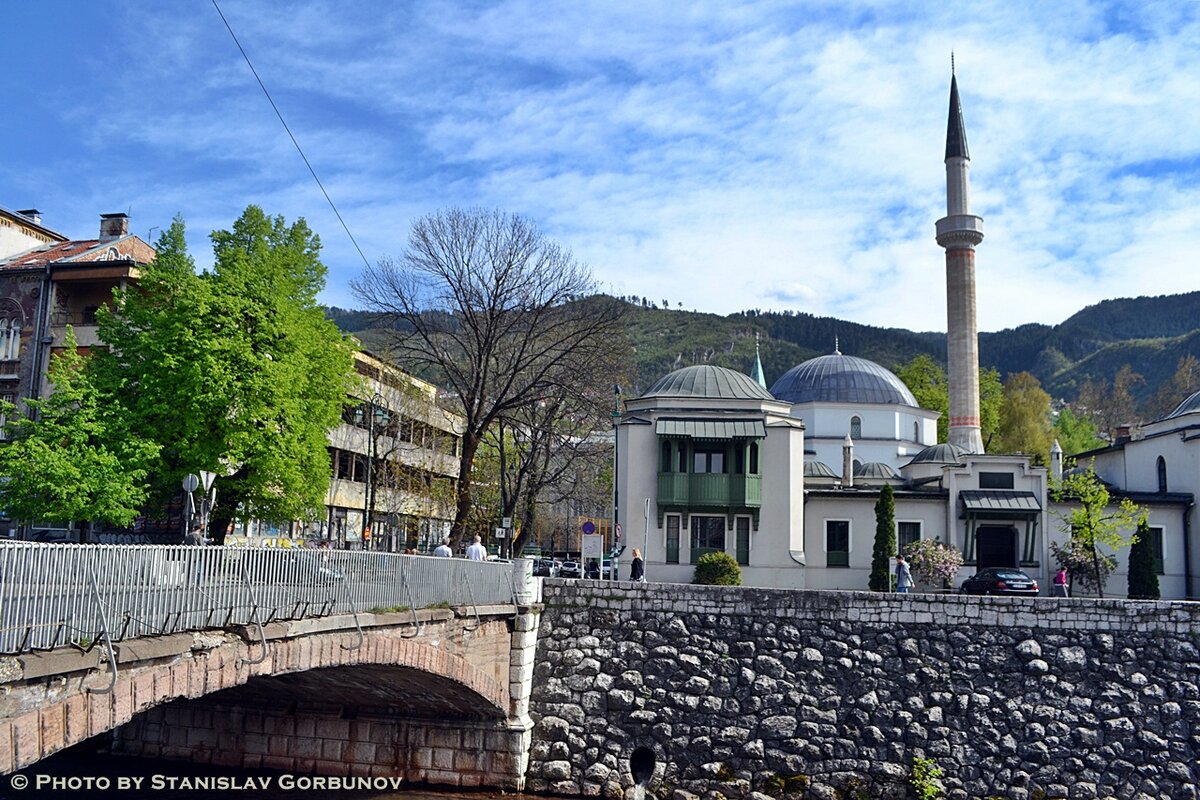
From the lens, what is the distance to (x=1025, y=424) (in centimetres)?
5909

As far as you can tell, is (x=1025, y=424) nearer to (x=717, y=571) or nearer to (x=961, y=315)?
(x=961, y=315)

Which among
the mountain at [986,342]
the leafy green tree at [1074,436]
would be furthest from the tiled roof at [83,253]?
the mountain at [986,342]

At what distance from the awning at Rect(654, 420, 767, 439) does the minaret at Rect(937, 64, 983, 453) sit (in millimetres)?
16273

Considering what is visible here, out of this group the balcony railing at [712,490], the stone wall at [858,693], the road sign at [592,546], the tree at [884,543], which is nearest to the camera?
the stone wall at [858,693]

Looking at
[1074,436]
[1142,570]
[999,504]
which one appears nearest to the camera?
[1142,570]

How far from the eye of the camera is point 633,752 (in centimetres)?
2033

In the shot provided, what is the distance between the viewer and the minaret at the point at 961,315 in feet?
143

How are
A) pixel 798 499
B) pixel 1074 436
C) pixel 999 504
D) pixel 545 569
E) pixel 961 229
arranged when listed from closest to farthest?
pixel 798 499, pixel 999 504, pixel 545 569, pixel 961 229, pixel 1074 436

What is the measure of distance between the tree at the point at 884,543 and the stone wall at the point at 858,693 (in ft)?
27.2

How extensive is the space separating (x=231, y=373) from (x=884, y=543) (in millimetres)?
19097

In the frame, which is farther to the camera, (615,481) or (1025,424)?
(1025,424)

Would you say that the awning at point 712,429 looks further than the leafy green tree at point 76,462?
Yes

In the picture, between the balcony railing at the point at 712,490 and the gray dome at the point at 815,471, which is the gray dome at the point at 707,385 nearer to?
the balcony railing at the point at 712,490

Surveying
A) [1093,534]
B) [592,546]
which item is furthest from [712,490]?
[1093,534]
